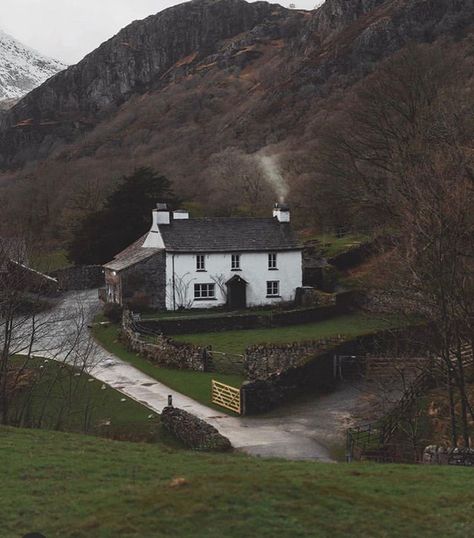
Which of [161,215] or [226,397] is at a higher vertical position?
[161,215]

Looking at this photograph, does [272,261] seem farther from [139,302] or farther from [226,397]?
[226,397]

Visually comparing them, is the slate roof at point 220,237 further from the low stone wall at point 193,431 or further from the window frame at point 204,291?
the low stone wall at point 193,431

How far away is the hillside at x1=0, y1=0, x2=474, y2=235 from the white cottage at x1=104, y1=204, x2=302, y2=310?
13.1 m

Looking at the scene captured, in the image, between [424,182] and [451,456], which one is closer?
[451,456]

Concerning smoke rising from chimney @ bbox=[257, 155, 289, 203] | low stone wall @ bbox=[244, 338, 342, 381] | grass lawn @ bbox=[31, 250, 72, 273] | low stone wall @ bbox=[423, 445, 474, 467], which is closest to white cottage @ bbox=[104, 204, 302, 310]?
low stone wall @ bbox=[244, 338, 342, 381]

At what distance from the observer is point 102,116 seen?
186m

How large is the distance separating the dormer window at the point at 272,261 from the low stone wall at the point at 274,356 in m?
17.8

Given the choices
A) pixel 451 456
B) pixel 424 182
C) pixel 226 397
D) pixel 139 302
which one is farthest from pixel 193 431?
pixel 139 302

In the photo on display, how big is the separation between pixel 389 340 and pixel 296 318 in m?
10.9

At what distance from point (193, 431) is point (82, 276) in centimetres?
4227

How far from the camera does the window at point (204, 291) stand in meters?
47.4

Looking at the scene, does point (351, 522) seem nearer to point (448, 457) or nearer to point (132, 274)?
point (448, 457)

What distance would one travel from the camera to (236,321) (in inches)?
1654

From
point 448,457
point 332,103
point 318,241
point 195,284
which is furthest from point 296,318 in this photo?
point 332,103
